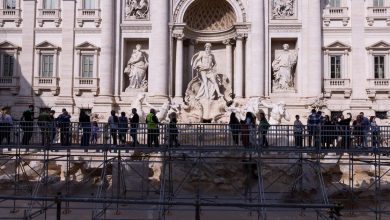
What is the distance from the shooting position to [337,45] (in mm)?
30078

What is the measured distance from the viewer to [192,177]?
21.8 meters

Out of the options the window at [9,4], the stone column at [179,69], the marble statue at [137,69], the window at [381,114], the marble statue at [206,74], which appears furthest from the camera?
the window at [9,4]

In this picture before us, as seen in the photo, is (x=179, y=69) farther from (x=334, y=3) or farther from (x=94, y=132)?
(x=94, y=132)

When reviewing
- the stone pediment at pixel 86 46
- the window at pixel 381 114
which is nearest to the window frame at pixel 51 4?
the stone pediment at pixel 86 46

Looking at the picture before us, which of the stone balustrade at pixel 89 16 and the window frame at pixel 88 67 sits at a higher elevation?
the stone balustrade at pixel 89 16

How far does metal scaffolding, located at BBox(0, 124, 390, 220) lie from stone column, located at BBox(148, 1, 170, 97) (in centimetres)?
829

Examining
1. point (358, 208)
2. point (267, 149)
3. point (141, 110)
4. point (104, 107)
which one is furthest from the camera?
point (104, 107)

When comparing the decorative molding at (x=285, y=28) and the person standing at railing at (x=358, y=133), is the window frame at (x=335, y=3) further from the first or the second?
the person standing at railing at (x=358, y=133)

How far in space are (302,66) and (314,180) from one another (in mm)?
10723

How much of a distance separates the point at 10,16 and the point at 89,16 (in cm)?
543

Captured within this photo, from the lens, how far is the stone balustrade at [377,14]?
98.6 feet

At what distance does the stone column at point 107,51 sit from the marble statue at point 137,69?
1.10 metres

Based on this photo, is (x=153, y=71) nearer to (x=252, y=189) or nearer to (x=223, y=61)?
(x=223, y=61)

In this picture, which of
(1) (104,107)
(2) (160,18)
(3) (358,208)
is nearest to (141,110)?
(1) (104,107)
